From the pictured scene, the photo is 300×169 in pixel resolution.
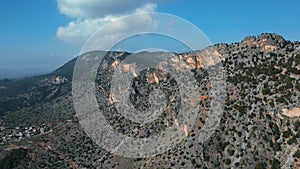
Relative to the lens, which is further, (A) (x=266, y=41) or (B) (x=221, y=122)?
(A) (x=266, y=41)

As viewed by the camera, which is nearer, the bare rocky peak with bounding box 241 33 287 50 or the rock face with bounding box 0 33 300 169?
the rock face with bounding box 0 33 300 169

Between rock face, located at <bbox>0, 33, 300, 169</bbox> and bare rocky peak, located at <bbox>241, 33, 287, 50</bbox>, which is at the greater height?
bare rocky peak, located at <bbox>241, 33, 287, 50</bbox>

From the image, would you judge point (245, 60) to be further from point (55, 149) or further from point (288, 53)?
point (55, 149)

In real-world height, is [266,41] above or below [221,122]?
above

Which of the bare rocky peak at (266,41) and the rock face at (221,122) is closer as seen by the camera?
the rock face at (221,122)

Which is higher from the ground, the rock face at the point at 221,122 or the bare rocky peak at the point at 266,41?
the bare rocky peak at the point at 266,41

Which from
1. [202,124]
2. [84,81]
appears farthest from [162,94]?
[84,81]

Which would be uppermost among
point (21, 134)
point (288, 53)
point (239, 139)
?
point (288, 53)

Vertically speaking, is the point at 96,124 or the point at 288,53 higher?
the point at 288,53
